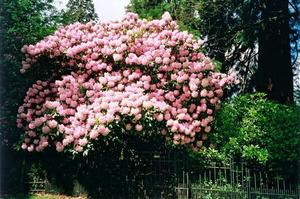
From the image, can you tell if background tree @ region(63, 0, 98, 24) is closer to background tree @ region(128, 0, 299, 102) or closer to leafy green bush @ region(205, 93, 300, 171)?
background tree @ region(128, 0, 299, 102)

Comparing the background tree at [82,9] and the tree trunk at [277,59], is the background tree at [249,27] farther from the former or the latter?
the background tree at [82,9]

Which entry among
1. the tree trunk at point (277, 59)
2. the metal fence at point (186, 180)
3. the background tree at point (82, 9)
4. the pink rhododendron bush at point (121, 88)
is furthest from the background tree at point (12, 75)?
the background tree at point (82, 9)

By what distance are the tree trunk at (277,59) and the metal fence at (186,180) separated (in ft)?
12.1

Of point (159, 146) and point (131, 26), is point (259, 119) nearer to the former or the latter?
point (159, 146)

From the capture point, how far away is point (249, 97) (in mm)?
13398

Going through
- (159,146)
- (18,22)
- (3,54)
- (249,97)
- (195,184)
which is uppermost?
(18,22)

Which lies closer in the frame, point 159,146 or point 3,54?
point 159,146

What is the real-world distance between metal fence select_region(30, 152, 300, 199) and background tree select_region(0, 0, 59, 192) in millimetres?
2463

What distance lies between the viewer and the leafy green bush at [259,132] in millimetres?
12234

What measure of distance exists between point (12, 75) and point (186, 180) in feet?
20.2

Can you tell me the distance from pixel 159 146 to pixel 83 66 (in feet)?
9.95

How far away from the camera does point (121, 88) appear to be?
11.9 metres

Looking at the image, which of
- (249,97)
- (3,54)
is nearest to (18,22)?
(3,54)

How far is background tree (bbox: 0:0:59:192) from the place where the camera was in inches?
554
